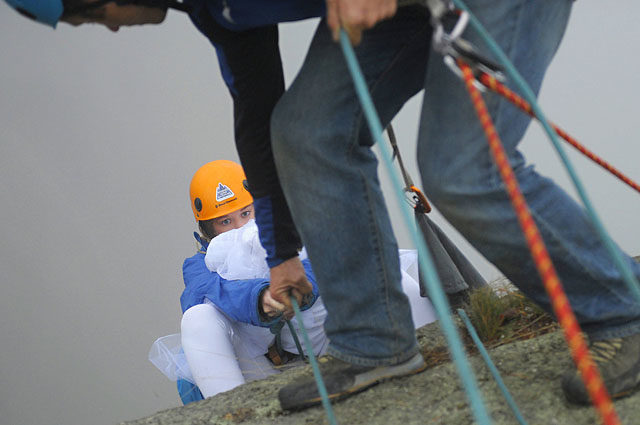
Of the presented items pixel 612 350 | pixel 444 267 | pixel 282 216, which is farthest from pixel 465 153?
pixel 444 267

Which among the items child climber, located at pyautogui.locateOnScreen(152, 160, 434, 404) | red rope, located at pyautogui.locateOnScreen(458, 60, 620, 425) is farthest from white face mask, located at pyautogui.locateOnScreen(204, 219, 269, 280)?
red rope, located at pyautogui.locateOnScreen(458, 60, 620, 425)

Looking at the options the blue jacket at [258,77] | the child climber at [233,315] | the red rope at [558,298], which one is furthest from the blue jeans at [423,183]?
the child climber at [233,315]

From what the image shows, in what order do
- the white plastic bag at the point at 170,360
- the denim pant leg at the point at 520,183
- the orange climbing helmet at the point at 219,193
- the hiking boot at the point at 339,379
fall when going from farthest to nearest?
1. the orange climbing helmet at the point at 219,193
2. the white plastic bag at the point at 170,360
3. the hiking boot at the point at 339,379
4. the denim pant leg at the point at 520,183

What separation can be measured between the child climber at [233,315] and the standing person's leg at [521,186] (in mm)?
1038

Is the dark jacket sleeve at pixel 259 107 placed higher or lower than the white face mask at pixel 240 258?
higher

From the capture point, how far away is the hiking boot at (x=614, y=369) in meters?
0.94

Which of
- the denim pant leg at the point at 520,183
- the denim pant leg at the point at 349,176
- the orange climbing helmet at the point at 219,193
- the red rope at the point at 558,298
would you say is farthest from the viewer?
the orange climbing helmet at the point at 219,193

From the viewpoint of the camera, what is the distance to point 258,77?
1221 mm

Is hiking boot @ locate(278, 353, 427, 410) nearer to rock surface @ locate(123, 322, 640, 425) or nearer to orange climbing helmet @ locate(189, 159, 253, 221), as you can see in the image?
rock surface @ locate(123, 322, 640, 425)

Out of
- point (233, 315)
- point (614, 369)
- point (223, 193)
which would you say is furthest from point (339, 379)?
point (223, 193)

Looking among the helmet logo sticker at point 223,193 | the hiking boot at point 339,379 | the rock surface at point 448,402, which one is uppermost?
the helmet logo sticker at point 223,193

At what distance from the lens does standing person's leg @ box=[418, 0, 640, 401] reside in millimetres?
904

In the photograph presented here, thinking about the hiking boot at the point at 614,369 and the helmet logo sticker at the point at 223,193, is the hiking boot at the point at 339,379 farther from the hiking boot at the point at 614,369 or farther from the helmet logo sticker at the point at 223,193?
the helmet logo sticker at the point at 223,193

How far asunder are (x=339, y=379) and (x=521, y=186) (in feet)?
1.63
